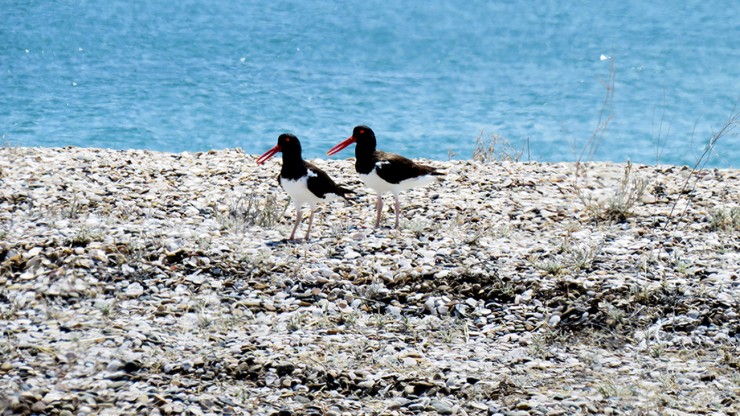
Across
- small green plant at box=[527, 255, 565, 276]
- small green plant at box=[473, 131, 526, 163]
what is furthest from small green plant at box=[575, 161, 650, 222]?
small green plant at box=[473, 131, 526, 163]

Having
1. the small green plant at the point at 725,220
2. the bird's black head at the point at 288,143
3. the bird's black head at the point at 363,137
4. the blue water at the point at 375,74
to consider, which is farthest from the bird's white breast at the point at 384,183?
the blue water at the point at 375,74

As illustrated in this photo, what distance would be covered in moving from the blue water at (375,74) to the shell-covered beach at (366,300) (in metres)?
6.11

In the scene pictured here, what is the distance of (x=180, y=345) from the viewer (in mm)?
5070

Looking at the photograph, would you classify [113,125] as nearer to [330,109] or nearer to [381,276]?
[330,109]

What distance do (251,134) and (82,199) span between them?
23.5 ft

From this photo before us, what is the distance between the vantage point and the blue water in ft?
48.2

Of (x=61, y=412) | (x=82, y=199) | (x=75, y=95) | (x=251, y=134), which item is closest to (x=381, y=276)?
(x=61, y=412)

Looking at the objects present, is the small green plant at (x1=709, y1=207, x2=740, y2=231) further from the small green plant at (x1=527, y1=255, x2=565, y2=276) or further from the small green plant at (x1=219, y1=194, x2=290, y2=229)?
the small green plant at (x1=219, y1=194, x2=290, y2=229)

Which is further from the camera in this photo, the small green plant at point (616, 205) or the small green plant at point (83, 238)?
the small green plant at point (616, 205)

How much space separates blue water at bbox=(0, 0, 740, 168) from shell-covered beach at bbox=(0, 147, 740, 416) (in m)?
6.11

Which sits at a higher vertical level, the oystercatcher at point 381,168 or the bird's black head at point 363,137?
the bird's black head at point 363,137

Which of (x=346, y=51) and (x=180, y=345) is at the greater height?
(x=346, y=51)

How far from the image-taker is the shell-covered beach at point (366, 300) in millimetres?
4625

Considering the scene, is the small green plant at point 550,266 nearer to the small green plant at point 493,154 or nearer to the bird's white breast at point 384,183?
the bird's white breast at point 384,183
